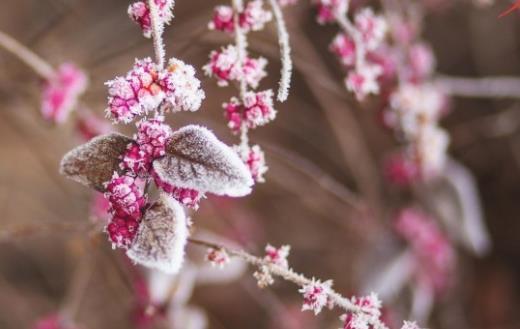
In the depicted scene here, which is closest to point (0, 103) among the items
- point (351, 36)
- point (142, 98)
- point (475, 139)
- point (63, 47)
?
point (63, 47)

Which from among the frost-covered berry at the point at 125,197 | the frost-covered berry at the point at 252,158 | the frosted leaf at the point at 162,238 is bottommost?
the frosted leaf at the point at 162,238

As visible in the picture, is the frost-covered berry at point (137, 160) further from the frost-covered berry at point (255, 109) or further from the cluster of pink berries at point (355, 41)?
the cluster of pink berries at point (355, 41)

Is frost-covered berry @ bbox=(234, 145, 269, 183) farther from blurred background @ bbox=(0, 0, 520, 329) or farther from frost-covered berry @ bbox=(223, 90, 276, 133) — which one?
blurred background @ bbox=(0, 0, 520, 329)

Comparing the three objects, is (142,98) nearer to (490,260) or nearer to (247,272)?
(247,272)

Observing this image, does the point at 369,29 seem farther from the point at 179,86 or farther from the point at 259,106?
the point at 179,86

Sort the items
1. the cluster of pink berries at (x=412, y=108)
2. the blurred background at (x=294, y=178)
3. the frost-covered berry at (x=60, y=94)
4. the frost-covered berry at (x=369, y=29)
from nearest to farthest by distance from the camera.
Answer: the frost-covered berry at (x=369, y=29)
the frost-covered berry at (x=60, y=94)
the cluster of pink berries at (x=412, y=108)
the blurred background at (x=294, y=178)

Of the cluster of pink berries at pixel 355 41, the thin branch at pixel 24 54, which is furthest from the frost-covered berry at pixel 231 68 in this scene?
the thin branch at pixel 24 54

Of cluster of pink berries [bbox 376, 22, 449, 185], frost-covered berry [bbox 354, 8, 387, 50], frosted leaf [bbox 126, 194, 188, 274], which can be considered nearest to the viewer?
frosted leaf [bbox 126, 194, 188, 274]

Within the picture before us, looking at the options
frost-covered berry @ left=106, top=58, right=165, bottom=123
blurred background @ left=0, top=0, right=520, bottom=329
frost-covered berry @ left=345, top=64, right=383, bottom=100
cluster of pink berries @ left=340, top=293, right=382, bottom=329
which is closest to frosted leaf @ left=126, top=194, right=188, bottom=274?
frost-covered berry @ left=106, top=58, right=165, bottom=123
